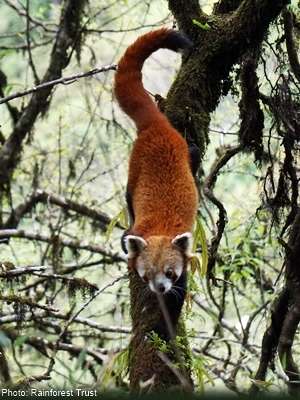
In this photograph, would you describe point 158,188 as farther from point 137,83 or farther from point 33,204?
point 33,204

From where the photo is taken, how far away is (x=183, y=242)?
10.8 ft

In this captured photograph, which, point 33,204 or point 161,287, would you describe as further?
point 33,204

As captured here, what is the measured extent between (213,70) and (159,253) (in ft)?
3.85

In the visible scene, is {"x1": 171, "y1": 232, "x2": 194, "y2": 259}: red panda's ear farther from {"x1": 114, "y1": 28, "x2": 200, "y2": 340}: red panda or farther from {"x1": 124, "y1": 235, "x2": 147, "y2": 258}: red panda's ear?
{"x1": 124, "y1": 235, "x2": 147, "y2": 258}: red panda's ear

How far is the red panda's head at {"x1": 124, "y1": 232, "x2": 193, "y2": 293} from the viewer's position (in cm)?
325

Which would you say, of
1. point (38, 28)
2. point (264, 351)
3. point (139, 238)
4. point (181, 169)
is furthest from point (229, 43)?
point (38, 28)

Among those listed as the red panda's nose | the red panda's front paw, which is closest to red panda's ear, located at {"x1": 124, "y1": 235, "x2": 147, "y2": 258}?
the red panda's nose

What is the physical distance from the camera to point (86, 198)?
27.6 ft

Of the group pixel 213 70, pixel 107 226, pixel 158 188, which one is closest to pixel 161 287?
pixel 158 188

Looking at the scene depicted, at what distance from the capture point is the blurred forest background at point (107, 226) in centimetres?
339

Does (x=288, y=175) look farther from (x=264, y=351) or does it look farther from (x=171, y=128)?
(x=264, y=351)

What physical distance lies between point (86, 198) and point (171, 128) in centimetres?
491

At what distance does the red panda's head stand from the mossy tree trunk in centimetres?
10

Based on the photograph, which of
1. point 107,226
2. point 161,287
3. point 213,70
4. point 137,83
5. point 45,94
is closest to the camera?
point 161,287
